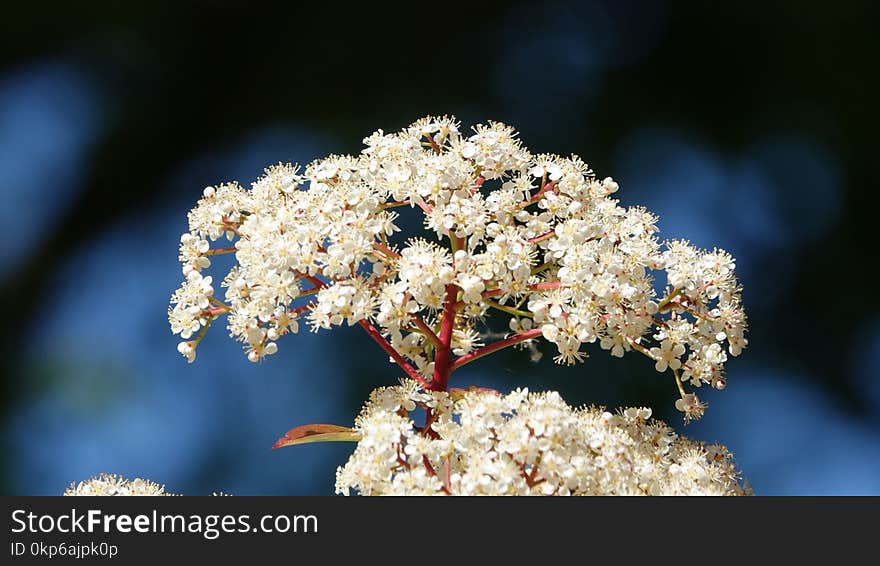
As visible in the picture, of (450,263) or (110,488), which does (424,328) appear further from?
(110,488)

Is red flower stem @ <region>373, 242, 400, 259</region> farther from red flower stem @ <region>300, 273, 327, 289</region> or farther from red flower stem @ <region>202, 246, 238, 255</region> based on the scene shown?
red flower stem @ <region>202, 246, 238, 255</region>

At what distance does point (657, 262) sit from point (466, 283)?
21cm

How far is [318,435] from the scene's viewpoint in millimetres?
783

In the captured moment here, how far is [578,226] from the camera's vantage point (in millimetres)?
794

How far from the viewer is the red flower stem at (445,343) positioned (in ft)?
2.53

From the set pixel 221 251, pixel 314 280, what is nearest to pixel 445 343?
pixel 314 280

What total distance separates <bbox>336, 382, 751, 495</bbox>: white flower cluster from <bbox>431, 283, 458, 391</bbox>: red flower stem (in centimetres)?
4

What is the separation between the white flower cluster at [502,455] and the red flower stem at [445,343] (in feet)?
0.13

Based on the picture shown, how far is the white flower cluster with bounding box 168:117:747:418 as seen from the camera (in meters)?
0.75

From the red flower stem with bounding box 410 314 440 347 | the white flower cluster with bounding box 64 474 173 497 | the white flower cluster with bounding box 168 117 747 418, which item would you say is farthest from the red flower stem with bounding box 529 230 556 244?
the white flower cluster with bounding box 64 474 173 497
